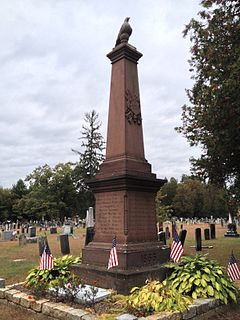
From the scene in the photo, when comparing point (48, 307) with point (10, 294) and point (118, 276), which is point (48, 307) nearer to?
point (10, 294)

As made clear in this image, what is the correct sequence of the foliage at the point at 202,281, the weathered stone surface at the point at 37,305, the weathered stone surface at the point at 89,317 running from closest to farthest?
the weathered stone surface at the point at 89,317, the weathered stone surface at the point at 37,305, the foliage at the point at 202,281

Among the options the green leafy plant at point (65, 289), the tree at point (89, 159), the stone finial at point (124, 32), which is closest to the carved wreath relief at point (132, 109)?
the stone finial at point (124, 32)

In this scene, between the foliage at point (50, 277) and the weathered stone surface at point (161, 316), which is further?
the foliage at point (50, 277)

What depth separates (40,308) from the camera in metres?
5.96

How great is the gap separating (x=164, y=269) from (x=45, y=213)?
205 ft

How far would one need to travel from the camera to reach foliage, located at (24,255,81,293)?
654cm

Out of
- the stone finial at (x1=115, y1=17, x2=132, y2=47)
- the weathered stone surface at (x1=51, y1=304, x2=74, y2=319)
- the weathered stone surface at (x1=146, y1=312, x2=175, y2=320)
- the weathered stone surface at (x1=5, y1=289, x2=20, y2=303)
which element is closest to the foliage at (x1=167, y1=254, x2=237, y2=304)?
the weathered stone surface at (x1=146, y1=312, x2=175, y2=320)

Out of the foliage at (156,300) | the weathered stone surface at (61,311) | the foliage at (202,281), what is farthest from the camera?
the foliage at (202,281)

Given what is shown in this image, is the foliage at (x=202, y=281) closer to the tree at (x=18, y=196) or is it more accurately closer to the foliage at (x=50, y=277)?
the foliage at (x=50, y=277)

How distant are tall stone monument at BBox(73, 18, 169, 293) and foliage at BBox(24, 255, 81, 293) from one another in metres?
0.37

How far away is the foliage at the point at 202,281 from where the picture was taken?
621cm

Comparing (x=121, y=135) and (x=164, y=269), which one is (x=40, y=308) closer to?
(x=164, y=269)

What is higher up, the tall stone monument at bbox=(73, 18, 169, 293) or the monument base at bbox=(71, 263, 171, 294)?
the tall stone monument at bbox=(73, 18, 169, 293)

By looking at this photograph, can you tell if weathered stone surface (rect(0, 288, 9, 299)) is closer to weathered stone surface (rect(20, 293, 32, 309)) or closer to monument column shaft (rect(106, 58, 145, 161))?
weathered stone surface (rect(20, 293, 32, 309))
